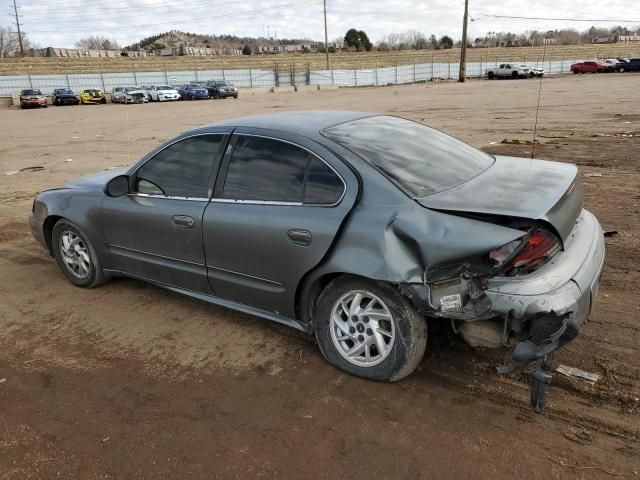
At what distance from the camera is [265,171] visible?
142 inches

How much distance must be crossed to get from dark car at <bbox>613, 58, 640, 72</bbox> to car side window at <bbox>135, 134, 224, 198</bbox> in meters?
63.3

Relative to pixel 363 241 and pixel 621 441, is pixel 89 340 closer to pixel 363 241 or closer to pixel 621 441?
pixel 363 241

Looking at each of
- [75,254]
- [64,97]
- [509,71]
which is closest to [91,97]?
[64,97]

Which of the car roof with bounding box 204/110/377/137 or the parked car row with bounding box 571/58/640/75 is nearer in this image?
the car roof with bounding box 204/110/377/137

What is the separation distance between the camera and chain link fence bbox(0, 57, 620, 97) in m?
55.0

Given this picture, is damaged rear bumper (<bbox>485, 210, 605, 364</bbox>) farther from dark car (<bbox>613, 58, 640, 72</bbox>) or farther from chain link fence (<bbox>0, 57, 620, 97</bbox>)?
dark car (<bbox>613, 58, 640, 72</bbox>)

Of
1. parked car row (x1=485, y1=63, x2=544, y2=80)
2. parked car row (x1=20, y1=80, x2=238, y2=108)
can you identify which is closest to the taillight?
parked car row (x1=20, y1=80, x2=238, y2=108)

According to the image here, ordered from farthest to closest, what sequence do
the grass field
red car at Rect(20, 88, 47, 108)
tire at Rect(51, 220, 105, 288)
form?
1. the grass field
2. red car at Rect(20, 88, 47, 108)
3. tire at Rect(51, 220, 105, 288)

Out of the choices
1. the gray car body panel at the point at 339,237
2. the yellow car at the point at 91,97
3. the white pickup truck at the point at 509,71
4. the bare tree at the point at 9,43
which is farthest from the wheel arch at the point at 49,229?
the bare tree at the point at 9,43

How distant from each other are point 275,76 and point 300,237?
6300 cm

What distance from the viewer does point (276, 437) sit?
2822 millimetres

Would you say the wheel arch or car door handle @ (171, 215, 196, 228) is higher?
car door handle @ (171, 215, 196, 228)

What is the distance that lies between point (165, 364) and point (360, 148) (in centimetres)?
194

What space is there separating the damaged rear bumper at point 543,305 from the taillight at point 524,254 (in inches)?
1.7
